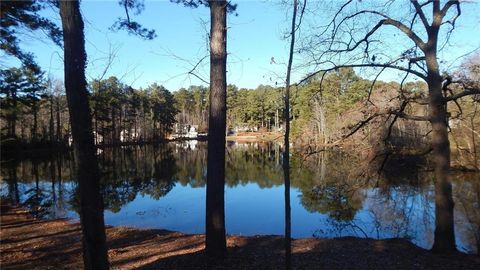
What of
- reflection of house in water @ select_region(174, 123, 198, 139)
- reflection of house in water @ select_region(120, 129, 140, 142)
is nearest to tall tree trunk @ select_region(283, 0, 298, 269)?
reflection of house in water @ select_region(120, 129, 140, 142)

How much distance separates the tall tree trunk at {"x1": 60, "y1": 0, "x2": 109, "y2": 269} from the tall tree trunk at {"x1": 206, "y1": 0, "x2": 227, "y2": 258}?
1967 millimetres

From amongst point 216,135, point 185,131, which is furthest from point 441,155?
point 185,131

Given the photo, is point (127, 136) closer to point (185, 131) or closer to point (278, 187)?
point (185, 131)

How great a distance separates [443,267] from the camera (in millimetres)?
6234

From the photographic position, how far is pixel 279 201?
17.8 meters

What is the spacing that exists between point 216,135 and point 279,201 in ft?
40.5

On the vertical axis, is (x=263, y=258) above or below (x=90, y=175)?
below

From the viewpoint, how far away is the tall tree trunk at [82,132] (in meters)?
4.62

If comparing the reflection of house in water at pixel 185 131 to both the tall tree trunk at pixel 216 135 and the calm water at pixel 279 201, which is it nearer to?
the calm water at pixel 279 201

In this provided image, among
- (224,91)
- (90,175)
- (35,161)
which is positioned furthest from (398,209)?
(35,161)

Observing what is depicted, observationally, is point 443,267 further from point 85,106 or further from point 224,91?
A: point 85,106

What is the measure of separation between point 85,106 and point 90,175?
2.91ft

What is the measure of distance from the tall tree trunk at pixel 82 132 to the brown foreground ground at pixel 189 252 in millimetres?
1838

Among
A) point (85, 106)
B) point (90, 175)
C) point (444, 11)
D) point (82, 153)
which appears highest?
point (444, 11)
